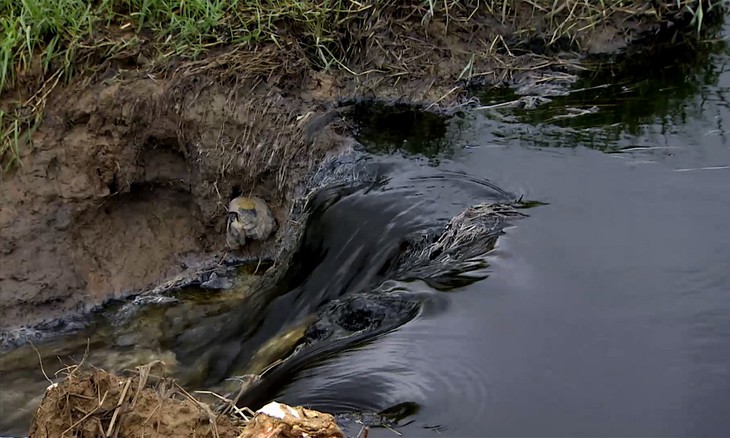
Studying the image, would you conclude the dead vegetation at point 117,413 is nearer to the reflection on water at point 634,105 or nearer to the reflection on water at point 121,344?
the reflection on water at point 121,344

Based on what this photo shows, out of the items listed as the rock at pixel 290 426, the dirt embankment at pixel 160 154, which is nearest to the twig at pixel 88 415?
the rock at pixel 290 426

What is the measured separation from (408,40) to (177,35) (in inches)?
46.3

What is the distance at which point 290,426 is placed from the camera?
7.00ft

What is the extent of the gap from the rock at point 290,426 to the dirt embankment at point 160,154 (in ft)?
6.50

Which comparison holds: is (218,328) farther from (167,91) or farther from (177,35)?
(177,35)

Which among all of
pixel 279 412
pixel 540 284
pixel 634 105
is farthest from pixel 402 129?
pixel 279 412

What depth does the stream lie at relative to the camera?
2523mm

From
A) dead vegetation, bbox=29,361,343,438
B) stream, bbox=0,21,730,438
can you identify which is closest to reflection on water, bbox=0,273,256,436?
stream, bbox=0,21,730,438

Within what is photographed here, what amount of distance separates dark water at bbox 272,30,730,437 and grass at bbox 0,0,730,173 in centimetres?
97

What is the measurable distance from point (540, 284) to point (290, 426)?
1202 millimetres

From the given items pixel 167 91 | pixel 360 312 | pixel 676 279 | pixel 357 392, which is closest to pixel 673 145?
pixel 676 279

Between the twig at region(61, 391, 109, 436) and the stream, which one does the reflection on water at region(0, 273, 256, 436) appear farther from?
the twig at region(61, 391, 109, 436)

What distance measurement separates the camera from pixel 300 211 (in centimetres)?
415

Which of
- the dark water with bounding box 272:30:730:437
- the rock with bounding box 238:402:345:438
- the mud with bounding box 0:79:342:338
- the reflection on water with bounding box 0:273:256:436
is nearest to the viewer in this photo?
the rock with bounding box 238:402:345:438
